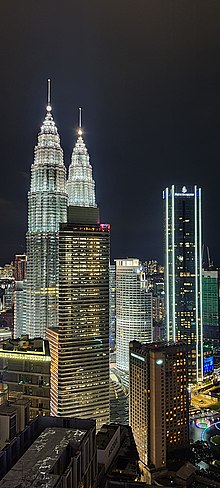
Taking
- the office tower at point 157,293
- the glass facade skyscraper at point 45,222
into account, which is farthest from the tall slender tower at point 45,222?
the office tower at point 157,293

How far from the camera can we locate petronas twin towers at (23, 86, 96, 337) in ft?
55.5

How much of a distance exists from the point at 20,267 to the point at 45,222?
598 centimetres

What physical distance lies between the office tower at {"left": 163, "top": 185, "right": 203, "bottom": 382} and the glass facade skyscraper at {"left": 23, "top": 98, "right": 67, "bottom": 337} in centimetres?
447

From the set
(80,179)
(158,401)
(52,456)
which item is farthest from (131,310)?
(52,456)

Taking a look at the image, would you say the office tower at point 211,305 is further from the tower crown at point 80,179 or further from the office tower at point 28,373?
the office tower at point 28,373

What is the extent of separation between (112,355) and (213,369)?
626 centimetres

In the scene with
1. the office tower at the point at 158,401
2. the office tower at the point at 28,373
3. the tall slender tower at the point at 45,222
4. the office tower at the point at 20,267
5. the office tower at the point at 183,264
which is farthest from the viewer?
the office tower at the point at 20,267

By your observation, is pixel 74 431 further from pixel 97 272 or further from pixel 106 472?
pixel 97 272

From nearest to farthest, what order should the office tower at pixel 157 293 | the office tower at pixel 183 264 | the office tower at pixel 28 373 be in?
1. the office tower at pixel 28 373
2. the office tower at pixel 183 264
3. the office tower at pixel 157 293

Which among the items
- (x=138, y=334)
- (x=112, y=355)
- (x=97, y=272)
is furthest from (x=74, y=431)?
(x=112, y=355)

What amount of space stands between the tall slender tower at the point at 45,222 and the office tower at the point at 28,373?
5.13m

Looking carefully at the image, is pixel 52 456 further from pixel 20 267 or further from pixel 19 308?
pixel 20 267

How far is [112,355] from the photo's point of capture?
22.7 metres

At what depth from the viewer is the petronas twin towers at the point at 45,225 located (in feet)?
55.5
